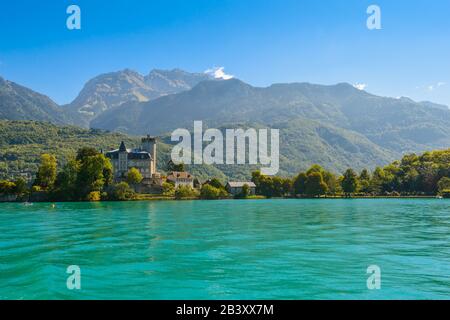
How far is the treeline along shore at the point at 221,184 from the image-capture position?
427ft

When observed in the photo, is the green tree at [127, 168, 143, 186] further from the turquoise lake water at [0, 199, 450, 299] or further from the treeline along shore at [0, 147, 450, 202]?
the turquoise lake water at [0, 199, 450, 299]

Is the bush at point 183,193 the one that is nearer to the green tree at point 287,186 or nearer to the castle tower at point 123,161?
the castle tower at point 123,161

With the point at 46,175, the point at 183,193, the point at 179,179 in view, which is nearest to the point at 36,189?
the point at 46,175

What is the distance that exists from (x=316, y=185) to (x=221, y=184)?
33659 mm

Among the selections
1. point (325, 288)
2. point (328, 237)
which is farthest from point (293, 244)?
point (325, 288)

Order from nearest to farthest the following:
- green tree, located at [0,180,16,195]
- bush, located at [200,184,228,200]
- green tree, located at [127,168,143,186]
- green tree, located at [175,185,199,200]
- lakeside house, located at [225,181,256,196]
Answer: green tree, located at [0,180,16,195], green tree, located at [175,185,199,200], green tree, located at [127,168,143,186], bush, located at [200,184,228,200], lakeside house, located at [225,181,256,196]

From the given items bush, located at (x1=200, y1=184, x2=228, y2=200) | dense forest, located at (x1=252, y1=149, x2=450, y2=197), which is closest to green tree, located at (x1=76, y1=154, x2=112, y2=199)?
bush, located at (x1=200, y1=184, x2=228, y2=200)

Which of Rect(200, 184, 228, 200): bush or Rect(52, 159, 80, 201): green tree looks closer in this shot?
Rect(52, 159, 80, 201): green tree

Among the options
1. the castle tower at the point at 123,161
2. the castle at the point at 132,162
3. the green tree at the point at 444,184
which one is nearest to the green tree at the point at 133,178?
the castle at the point at 132,162

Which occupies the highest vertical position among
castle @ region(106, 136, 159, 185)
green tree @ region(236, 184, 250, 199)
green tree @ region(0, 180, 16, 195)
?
castle @ region(106, 136, 159, 185)

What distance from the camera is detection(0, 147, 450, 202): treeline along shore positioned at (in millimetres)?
130125

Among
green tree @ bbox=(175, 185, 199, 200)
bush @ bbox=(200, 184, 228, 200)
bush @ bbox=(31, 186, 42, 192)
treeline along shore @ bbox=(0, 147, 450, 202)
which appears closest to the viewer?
treeline along shore @ bbox=(0, 147, 450, 202)

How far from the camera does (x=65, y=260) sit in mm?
24922
